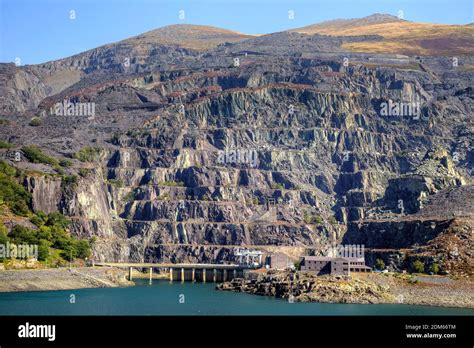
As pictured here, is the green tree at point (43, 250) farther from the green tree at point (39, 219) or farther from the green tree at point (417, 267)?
the green tree at point (417, 267)

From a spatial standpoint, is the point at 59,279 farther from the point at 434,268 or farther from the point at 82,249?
the point at 434,268

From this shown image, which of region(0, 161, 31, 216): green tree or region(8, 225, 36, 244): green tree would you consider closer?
region(8, 225, 36, 244): green tree

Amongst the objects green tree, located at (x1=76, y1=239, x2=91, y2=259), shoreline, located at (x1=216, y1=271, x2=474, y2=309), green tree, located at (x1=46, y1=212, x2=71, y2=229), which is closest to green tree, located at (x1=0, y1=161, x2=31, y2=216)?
green tree, located at (x1=46, y1=212, x2=71, y2=229)

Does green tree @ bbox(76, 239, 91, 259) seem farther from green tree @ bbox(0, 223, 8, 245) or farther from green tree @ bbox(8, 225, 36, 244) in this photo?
green tree @ bbox(0, 223, 8, 245)

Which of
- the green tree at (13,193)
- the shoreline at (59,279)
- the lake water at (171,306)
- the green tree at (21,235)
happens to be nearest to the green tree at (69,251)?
the shoreline at (59,279)
